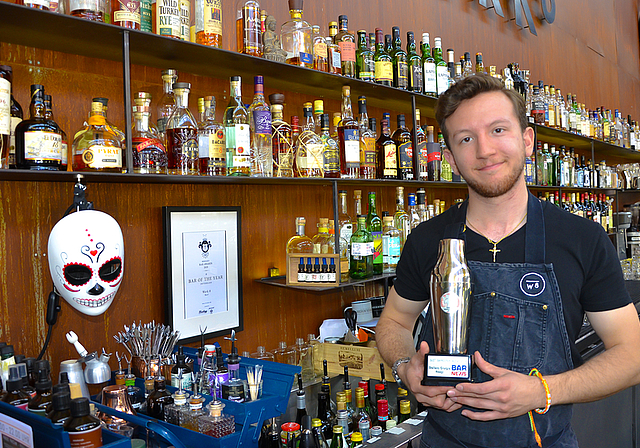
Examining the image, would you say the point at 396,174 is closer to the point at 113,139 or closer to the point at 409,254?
the point at 409,254

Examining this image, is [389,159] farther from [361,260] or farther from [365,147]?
[361,260]

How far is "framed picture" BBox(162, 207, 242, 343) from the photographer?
1.94m

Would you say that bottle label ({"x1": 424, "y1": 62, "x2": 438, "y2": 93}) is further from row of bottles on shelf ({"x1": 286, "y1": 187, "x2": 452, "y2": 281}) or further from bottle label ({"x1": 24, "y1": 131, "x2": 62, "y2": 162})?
bottle label ({"x1": 24, "y1": 131, "x2": 62, "y2": 162})

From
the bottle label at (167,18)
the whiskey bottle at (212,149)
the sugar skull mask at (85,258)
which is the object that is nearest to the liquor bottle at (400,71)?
the whiskey bottle at (212,149)

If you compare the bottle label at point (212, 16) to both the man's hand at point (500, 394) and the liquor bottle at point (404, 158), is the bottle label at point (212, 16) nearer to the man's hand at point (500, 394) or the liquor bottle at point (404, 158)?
the liquor bottle at point (404, 158)

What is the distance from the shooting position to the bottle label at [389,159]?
2521mm

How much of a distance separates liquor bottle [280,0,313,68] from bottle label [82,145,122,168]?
0.86 m

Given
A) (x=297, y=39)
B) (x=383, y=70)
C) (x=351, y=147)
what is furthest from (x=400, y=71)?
(x=297, y=39)

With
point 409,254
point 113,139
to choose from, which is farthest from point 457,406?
point 113,139

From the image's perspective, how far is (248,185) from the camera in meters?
2.23

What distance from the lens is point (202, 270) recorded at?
80.2 inches

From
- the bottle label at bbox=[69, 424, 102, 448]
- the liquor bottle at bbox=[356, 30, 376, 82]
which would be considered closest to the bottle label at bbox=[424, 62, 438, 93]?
the liquor bottle at bbox=[356, 30, 376, 82]

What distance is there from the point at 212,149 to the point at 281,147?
1.21ft

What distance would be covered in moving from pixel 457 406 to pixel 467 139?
2.24 ft
